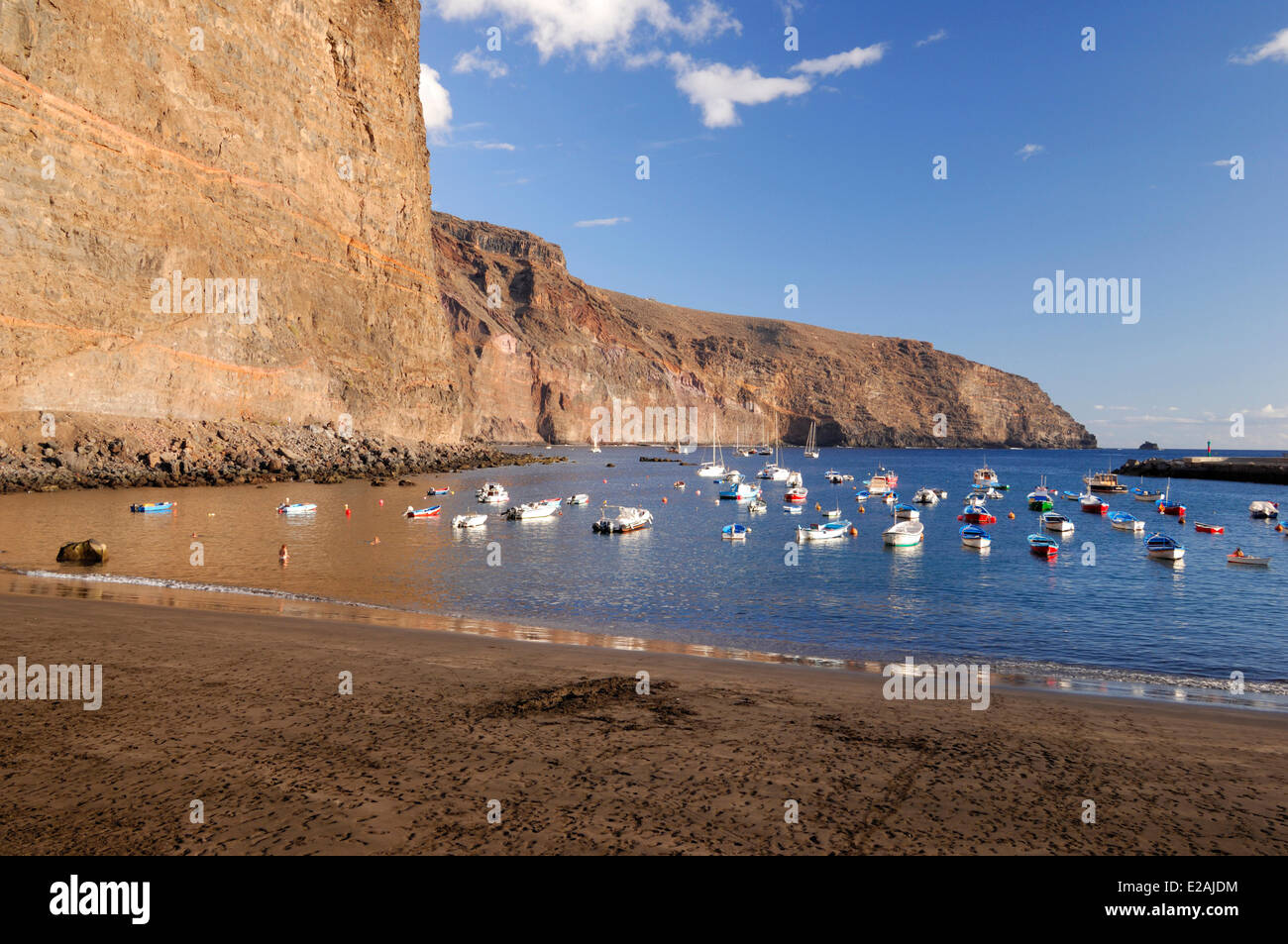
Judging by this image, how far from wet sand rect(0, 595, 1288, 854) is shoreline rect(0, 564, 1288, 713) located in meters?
1.94

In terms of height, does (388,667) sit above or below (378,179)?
below

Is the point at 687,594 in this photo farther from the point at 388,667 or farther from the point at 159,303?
the point at 159,303

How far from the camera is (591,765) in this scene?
8.29m

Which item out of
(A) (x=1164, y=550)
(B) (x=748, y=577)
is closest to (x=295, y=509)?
(B) (x=748, y=577)

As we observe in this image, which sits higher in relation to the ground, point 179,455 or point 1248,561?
point 179,455

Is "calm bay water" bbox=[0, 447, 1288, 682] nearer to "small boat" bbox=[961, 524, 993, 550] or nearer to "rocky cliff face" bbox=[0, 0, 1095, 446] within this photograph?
"small boat" bbox=[961, 524, 993, 550]

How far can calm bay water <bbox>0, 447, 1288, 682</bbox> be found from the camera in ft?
65.3

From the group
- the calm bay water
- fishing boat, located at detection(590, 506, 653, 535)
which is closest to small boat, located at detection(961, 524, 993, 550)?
the calm bay water

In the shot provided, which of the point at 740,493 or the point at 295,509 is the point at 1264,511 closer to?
the point at 740,493

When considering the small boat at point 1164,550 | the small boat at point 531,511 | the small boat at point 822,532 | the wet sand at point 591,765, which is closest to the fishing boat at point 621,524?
the small boat at point 531,511

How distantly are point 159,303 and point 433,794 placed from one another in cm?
6879

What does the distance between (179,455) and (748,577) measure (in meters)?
54.5
